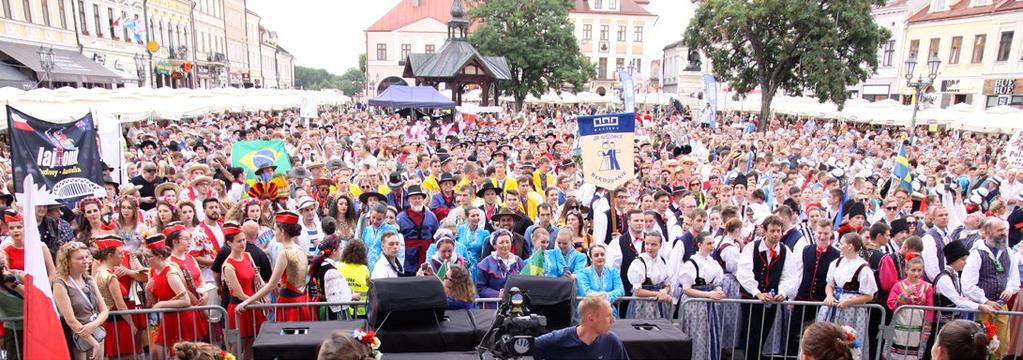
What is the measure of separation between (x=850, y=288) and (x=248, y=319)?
5.56 meters

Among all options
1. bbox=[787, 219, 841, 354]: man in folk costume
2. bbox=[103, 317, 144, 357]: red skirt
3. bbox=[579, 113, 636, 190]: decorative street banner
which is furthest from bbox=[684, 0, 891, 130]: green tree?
bbox=[103, 317, 144, 357]: red skirt

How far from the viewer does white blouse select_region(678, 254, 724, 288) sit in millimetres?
6078

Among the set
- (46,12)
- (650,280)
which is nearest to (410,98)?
(650,280)

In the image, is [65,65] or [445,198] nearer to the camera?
[445,198]

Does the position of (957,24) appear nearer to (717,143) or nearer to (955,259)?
(717,143)

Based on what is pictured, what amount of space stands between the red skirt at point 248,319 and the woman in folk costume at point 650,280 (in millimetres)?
3518

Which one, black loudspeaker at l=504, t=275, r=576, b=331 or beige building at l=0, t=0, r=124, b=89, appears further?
beige building at l=0, t=0, r=124, b=89

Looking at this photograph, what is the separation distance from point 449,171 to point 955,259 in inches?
285

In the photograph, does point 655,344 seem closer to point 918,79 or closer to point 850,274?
point 850,274

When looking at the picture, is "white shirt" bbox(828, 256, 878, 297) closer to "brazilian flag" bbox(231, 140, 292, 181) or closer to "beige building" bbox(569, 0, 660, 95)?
"brazilian flag" bbox(231, 140, 292, 181)

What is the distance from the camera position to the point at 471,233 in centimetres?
718

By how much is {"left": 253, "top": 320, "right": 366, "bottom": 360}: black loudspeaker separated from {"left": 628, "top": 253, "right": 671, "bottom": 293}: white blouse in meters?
2.63

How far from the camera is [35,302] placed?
344cm

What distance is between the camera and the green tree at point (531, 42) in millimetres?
41562
